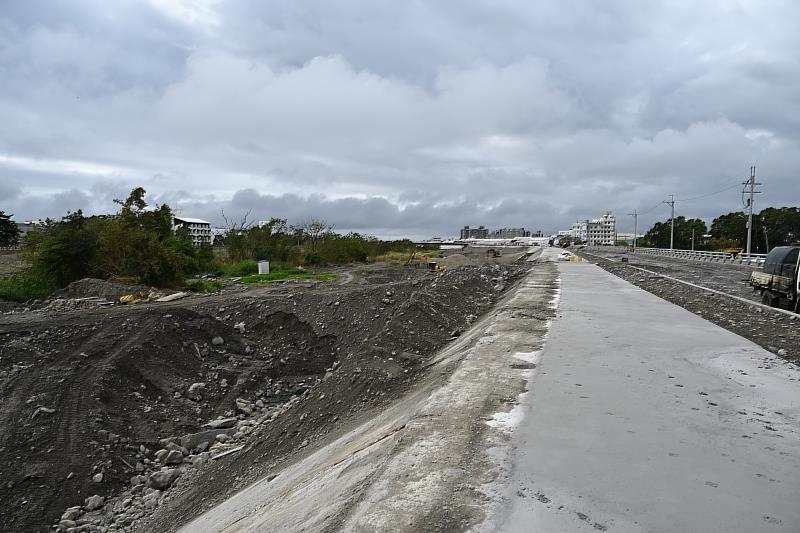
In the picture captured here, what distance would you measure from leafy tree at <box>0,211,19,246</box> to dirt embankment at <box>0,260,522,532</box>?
61.7m

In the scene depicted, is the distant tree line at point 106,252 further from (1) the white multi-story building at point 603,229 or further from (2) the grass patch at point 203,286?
(1) the white multi-story building at point 603,229

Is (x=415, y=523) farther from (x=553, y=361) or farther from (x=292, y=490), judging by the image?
(x=553, y=361)

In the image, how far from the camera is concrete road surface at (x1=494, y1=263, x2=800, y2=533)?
320 centimetres

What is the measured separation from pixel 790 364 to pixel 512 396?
4.63m

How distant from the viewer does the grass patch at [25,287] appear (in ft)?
61.3

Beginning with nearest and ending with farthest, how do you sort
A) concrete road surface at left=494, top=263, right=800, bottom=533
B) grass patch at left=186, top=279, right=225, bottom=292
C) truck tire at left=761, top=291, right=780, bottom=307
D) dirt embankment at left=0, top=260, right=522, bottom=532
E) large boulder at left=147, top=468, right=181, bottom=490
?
concrete road surface at left=494, top=263, right=800, bottom=533 → dirt embankment at left=0, top=260, right=522, bottom=532 → large boulder at left=147, top=468, right=181, bottom=490 → truck tire at left=761, top=291, right=780, bottom=307 → grass patch at left=186, top=279, right=225, bottom=292

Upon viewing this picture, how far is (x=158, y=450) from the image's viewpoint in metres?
7.71

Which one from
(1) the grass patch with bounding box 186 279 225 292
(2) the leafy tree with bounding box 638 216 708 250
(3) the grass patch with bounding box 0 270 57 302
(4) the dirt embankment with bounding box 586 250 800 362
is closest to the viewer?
(4) the dirt embankment with bounding box 586 250 800 362

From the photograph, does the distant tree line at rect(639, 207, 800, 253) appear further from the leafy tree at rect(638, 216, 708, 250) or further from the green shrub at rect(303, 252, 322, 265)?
the green shrub at rect(303, 252, 322, 265)

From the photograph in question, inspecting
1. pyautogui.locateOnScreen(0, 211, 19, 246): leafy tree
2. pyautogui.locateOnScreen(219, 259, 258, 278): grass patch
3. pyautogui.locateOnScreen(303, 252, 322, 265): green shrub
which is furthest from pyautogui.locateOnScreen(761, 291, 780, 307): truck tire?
pyautogui.locateOnScreen(0, 211, 19, 246): leafy tree

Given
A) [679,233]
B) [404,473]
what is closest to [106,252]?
[404,473]

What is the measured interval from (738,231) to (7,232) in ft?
333

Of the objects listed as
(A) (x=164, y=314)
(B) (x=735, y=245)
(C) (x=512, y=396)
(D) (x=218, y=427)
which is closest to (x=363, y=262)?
(A) (x=164, y=314)

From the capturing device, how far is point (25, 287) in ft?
63.1
